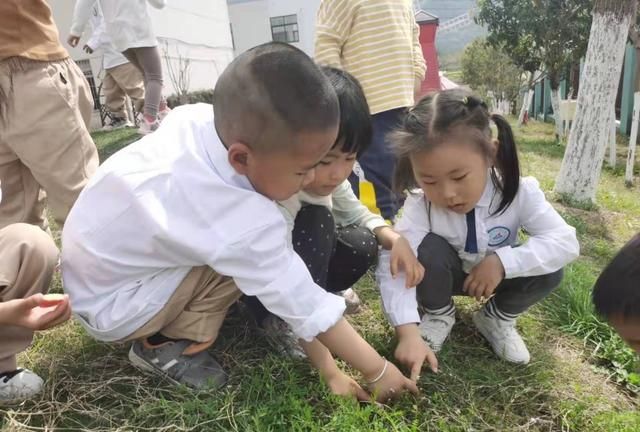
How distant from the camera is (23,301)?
1.31 meters

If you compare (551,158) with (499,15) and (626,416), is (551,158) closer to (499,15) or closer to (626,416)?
(499,15)

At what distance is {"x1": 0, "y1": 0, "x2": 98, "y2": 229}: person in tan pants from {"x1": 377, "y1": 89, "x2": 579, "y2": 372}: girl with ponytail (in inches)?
51.5

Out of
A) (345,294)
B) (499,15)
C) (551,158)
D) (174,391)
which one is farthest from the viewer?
(499,15)

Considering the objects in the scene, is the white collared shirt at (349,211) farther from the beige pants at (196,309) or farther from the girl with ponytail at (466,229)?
the beige pants at (196,309)

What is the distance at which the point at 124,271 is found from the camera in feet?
4.65

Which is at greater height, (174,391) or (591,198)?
(174,391)

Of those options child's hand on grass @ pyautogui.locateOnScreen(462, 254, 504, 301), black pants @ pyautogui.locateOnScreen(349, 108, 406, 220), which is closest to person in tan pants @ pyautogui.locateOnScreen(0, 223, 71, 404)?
child's hand on grass @ pyautogui.locateOnScreen(462, 254, 504, 301)

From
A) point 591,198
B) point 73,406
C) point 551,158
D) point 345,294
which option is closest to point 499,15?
point 551,158

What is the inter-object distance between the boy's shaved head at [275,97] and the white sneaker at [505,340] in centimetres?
96

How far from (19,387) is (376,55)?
2185mm

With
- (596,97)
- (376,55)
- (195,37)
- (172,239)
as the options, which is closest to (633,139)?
(596,97)

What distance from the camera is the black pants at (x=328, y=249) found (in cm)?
164

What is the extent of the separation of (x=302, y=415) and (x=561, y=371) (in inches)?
34.5

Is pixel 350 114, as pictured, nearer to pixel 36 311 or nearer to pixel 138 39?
pixel 36 311
